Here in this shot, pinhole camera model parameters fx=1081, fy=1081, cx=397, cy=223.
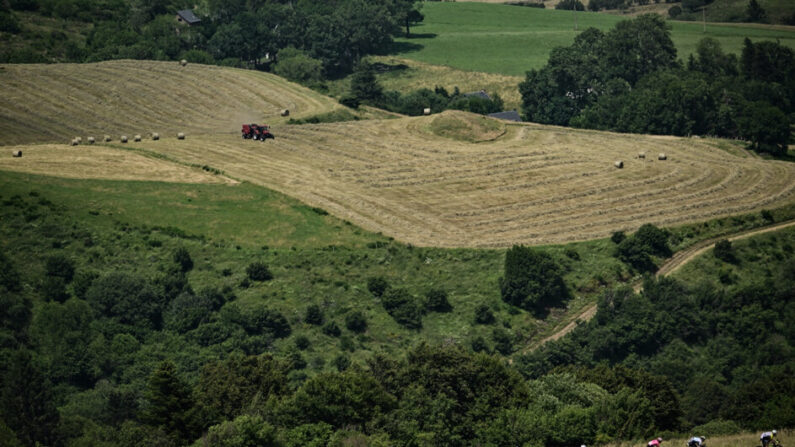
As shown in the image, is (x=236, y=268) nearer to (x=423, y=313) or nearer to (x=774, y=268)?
(x=423, y=313)

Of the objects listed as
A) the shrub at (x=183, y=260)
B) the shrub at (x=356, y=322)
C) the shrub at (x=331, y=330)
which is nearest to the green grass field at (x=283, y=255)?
the shrub at (x=331, y=330)

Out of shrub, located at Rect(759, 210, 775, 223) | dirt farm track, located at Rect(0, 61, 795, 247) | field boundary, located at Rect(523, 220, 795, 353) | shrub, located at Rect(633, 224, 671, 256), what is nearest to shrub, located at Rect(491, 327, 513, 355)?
field boundary, located at Rect(523, 220, 795, 353)

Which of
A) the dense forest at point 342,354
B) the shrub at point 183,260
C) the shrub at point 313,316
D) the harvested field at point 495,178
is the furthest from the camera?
the harvested field at point 495,178

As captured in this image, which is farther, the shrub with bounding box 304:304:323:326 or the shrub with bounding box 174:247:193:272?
the shrub with bounding box 174:247:193:272

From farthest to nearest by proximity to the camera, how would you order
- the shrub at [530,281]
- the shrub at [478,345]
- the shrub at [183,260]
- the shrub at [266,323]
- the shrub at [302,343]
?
the shrub at [183,260]
the shrub at [530,281]
the shrub at [266,323]
the shrub at [478,345]
the shrub at [302,343]

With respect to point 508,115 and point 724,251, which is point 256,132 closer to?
point 508,115

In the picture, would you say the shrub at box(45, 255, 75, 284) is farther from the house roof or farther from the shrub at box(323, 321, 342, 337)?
the house roof

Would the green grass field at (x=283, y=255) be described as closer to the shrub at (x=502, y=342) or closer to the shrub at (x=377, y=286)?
the shrub at (x=377, y=286)

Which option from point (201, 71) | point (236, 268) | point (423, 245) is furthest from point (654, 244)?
point (201, 71)
